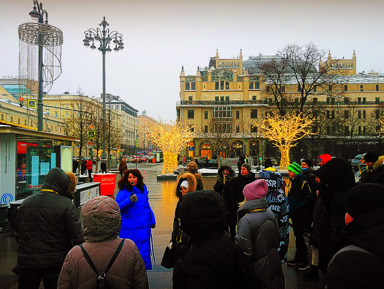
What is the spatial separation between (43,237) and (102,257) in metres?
1.40

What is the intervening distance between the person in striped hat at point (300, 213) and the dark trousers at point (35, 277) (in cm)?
419

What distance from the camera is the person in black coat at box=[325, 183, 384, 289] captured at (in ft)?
6.05

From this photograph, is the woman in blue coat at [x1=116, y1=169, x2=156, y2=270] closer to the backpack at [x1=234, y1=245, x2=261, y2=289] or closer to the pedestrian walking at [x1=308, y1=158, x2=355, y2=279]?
the pedestrian walking at [x1=308, y1=158, x2=355, y2=279]

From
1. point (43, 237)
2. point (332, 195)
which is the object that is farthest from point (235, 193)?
point (43, 237)

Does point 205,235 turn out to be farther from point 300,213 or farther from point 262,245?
point 300,213

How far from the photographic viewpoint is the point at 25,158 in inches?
385

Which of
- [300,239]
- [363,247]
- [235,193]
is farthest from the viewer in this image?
[235,193]

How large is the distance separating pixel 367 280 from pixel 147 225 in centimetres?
365

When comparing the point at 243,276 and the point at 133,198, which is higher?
the point at 133,198

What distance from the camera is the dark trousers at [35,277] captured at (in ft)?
11.0

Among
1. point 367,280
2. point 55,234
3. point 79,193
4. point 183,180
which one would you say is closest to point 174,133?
point 79,193

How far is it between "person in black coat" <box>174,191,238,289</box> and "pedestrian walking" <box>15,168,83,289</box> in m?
1.79

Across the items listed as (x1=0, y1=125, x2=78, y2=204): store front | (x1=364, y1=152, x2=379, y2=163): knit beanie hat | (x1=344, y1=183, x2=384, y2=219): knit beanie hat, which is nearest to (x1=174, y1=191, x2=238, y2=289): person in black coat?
(x1=344, y1=183, x2=384, y2=219): knit beanie hat

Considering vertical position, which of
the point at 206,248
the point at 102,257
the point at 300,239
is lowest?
the point at 300,239
